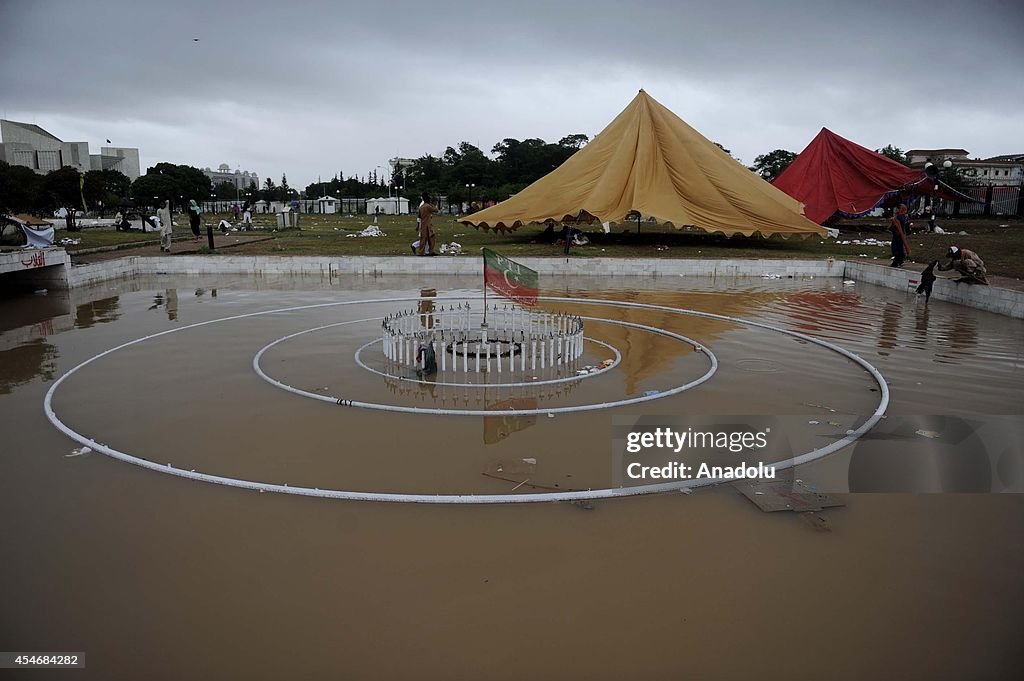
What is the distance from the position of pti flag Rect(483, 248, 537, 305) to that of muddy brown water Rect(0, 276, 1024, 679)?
6.89 feet

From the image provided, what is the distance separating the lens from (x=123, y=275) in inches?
659

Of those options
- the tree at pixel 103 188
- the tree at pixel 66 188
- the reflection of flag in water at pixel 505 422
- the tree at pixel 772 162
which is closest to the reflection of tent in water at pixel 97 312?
the reflection of flag in water at pixel 505 422

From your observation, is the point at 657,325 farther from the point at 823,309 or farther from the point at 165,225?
the point at 165,225

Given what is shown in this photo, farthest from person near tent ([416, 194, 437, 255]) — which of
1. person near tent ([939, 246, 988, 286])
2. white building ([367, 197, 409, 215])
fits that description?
white building ([367, 197, 409, 215])

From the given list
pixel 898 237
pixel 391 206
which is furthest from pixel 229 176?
pixel 898 237

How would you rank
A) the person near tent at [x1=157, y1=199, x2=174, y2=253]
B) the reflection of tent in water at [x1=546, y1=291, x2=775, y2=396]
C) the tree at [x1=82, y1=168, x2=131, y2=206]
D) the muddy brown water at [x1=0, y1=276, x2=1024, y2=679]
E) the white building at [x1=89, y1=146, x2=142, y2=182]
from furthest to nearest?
the white building at [x1=89, y1=146, x2=142, y2=182] → the tree at [x1=82, y1=168, x2=131, y2=206] → the person near tent at [x1=157, y1=199, x2=174, y2=253] → the reflection of tent in water at [x1=546, y1=291, x2=775, y2=396] → the muddy brown water at [x1=0, y1=276, x2=1024, y2=679]

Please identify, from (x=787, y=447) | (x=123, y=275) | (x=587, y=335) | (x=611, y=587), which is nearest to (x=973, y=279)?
(x=587, y=335)

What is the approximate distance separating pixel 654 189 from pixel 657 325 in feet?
39.7

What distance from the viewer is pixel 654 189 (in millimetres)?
21969

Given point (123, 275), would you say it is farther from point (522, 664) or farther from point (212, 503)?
point (522, 664)

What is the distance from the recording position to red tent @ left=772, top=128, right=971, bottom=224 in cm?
2795

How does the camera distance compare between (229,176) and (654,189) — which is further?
(229,176)

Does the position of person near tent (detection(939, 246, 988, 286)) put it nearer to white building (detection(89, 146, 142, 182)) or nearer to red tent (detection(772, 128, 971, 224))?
red tent (detection(772, 128, 971, 224))

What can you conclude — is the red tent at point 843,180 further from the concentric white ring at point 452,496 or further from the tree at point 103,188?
the tree at point 103,188
